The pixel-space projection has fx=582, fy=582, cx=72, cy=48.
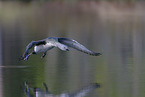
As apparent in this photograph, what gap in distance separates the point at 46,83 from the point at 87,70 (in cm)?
149

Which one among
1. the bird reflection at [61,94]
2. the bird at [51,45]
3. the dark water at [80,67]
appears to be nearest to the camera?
the bird reflection at [61,94]

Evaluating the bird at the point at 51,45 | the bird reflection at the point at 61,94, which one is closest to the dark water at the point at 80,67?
the bird reflection at the point at 61,94

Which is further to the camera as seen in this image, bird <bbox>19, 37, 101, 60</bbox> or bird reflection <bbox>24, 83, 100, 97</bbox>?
bird <bbox>19, 37, 101, 60</bbox>

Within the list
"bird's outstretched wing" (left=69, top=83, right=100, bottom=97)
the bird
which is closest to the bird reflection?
"bird's outstretched wing" (left=69, top=83, right=100, bottom=97)

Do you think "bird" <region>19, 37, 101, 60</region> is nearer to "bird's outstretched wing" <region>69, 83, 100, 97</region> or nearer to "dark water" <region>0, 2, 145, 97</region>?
"dark water" <region>0, 2, 145, 97</region>

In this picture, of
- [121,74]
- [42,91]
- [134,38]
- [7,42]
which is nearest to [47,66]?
[121,74]

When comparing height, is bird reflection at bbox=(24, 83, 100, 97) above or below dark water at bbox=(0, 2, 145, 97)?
above

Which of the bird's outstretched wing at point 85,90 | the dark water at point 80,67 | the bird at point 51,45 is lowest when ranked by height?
the dark water at point 80,67

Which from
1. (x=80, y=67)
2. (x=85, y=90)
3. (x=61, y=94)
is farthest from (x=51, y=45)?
(x=80, y=67)

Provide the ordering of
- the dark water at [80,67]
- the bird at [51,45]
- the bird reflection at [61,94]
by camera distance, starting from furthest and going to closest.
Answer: the bird at [51,45]
the dark water at [80,67]
the bird reflection at [61,94]

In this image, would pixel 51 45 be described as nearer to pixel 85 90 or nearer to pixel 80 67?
A: pixel 85 90

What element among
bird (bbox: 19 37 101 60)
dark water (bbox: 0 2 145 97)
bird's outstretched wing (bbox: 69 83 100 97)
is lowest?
dark water (bbox: 0 2 145 97)

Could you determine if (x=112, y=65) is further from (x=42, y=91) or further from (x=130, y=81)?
(x=42, y=91)

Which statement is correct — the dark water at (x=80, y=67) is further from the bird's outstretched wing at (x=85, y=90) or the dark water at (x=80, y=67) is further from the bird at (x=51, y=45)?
the bird at (x=51, y=45)
